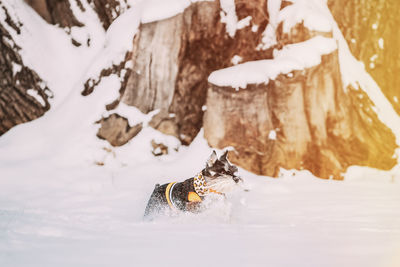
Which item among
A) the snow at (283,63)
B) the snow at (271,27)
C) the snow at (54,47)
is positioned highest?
the snow at (54,47)

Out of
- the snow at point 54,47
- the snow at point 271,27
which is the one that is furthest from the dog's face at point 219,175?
the snow at point 54,47

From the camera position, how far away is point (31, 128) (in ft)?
19.5

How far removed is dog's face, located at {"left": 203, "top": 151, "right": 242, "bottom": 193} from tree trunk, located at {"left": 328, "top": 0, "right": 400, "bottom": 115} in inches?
166

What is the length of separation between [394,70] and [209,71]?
3.34 metres

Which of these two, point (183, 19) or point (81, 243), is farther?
point (183, 19)

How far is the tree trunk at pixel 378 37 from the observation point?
19.5ft

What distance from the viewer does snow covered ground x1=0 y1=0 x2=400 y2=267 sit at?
1941mm

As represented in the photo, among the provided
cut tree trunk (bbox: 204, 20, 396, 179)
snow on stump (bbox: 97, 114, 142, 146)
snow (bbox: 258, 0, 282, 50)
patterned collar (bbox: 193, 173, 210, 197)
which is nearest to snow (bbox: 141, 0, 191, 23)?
snow (bbox: 258, 0, 282, 50)

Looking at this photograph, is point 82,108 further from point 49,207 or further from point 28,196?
point 49,207

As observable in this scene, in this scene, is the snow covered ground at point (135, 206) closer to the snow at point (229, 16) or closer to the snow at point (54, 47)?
the snow at point (54, 47)

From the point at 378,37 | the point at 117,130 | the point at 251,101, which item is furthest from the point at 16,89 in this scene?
the point at 378,37

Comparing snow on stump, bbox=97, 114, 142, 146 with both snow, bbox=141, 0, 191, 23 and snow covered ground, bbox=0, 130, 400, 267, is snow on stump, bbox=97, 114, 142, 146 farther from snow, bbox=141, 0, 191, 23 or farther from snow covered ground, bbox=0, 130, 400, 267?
snow, bbox=141, 0, 191, 23

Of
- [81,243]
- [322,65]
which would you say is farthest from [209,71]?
[81,243]

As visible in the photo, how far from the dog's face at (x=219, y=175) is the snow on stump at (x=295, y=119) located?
223cm
